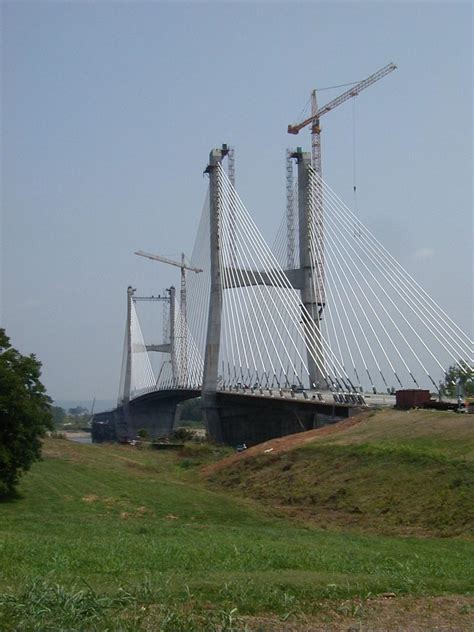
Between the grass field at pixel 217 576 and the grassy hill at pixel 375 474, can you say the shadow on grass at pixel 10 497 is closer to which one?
the grass field at pixel 217 576

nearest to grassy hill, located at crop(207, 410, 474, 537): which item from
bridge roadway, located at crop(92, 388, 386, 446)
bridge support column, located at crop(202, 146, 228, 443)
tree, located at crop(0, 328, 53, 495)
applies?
bridge roadway, located at crop(92, 388, 386, 446)

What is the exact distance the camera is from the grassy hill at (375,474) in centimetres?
2370

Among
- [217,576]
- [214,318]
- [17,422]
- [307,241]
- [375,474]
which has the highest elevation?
[307,241]

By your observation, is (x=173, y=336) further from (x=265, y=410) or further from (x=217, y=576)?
(x=217, y=576)

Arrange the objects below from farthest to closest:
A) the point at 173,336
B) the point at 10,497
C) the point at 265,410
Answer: the point at 173,336, the point at 265,410, the point at 10,497

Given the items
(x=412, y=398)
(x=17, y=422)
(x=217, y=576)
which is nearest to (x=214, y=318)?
(x=412, y=398)

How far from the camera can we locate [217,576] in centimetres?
966

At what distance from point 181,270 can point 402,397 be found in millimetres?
74593

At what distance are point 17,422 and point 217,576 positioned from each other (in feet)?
68.0

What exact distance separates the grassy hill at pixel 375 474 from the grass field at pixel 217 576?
242cm

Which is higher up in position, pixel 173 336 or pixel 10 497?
pixel 173 336

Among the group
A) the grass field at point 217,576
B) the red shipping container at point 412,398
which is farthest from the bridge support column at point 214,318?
the grass field at point 217,576

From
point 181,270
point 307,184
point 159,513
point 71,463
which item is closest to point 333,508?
point 159,513

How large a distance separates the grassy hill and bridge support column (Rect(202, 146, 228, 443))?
20975 mm
